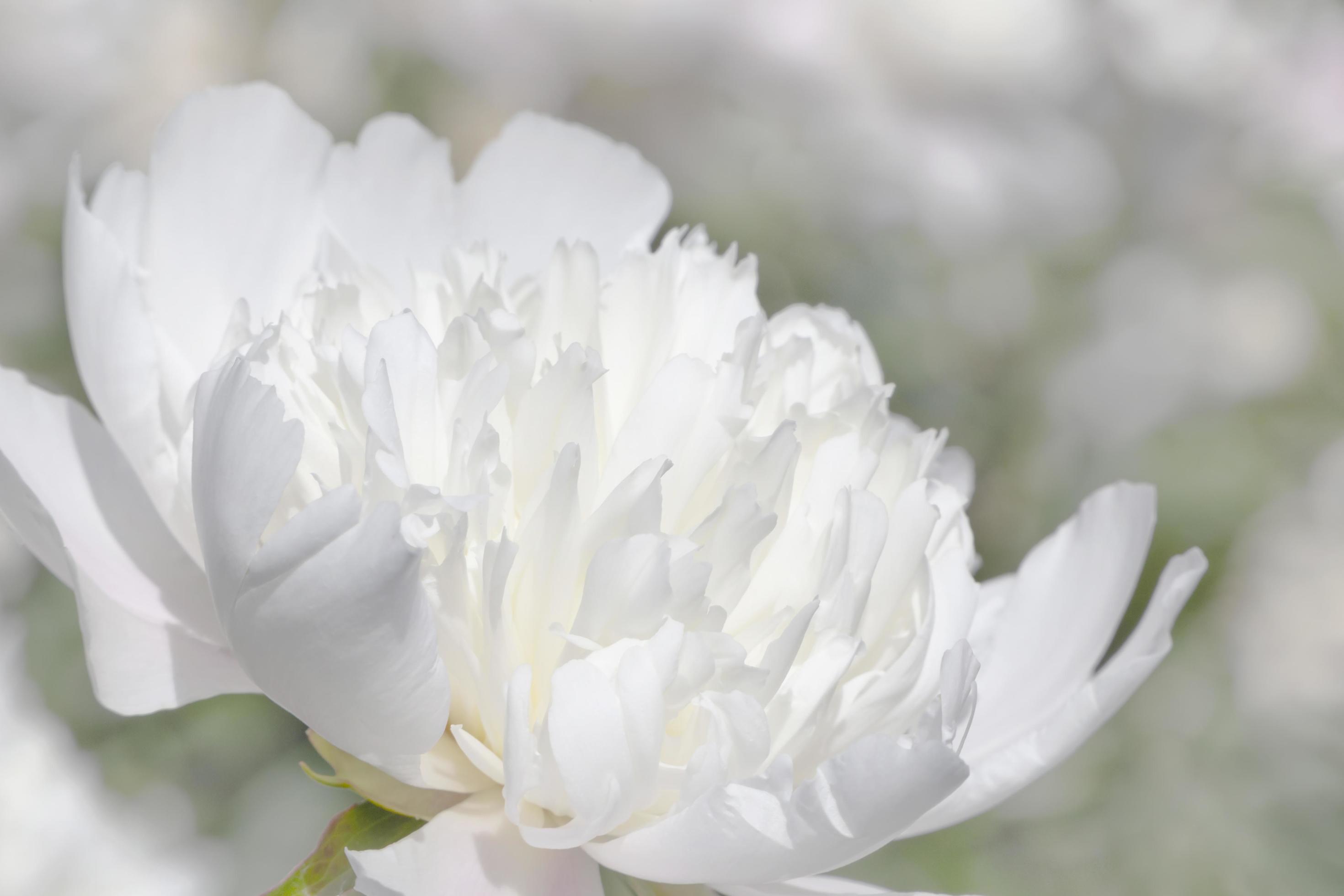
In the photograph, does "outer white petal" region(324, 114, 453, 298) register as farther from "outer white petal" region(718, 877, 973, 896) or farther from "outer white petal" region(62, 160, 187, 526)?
"outer white petal" region(718, 877, 973, 896)

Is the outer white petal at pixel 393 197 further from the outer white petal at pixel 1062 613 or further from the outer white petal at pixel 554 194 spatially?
the outer white petal at pixel 1062 613

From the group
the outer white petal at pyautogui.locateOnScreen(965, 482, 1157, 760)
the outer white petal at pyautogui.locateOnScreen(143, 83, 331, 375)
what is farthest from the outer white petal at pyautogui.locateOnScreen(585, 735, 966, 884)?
the outer white petal at pyautogui.locateOnScreen(143, 83, 331, 375)

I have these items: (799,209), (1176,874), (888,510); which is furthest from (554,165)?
(1176,874)

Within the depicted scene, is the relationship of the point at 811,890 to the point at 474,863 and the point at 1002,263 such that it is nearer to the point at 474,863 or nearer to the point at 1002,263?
the point at 474,863

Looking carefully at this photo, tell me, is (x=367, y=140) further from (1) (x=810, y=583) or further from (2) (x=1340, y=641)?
(2) (x=1340, y=641)

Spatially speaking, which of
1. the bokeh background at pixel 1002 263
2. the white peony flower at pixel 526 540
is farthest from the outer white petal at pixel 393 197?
the bokeh background at pixel 1002 263

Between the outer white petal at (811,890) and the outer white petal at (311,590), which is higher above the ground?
the outer white petal at (311,590)

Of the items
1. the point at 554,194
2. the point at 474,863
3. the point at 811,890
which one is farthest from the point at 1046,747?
the point at 554,194
